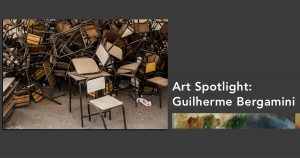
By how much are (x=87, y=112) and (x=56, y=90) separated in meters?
1.26

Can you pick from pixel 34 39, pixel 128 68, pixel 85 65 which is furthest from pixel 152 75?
pixel 34 39

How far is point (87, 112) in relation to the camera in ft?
22.7

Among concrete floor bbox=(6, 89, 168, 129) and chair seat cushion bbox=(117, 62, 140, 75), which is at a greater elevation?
chair seat cushion bbox=(117, 62, 140, 75)

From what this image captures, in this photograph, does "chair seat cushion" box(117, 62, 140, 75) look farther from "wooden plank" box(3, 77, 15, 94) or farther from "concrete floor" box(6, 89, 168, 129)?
"wooden plank" box(3, 77, 15, 94)

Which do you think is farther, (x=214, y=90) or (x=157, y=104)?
(x=157, y=104)

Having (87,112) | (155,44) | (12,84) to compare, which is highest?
(155,44)

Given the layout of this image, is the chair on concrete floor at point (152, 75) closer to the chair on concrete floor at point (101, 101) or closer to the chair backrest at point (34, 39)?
the chair on concrete floor at point (101, 101)

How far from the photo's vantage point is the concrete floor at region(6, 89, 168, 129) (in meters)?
6.38

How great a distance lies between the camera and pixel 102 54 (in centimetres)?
718

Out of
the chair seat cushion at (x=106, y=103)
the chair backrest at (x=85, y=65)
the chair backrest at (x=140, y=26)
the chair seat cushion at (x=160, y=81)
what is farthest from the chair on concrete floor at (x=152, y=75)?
the chair seat cushion at (x=106, y=103)

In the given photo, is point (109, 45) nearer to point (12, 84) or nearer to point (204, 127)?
point (12, 84)

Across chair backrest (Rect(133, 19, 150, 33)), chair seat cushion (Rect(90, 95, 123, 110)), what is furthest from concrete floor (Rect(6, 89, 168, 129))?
chair backrest (Rect(133, 19, 150, 33))

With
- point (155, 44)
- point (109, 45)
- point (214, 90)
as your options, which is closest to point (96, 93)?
point (109, 45)

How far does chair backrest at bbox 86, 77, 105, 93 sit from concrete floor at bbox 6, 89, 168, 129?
1.82ft
